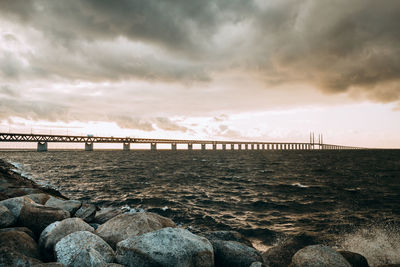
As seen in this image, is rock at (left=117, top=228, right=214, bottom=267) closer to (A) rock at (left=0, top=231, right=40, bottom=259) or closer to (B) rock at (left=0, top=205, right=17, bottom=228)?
(A) rock at (left=0, top=231, right=40, bottom=259)

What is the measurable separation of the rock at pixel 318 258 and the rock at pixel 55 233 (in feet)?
19.9

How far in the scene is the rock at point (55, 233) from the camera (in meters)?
5.44

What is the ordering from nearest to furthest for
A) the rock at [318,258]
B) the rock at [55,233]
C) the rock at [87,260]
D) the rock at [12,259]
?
1. the rock at [12,259]
2. the rock at [87,260]
3. the rock at [318,258]
4. the rock at [55,233]

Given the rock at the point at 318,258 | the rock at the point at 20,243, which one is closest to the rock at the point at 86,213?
the rock at the point at 20,243

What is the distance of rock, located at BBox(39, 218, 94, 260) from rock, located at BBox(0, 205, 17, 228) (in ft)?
3.96

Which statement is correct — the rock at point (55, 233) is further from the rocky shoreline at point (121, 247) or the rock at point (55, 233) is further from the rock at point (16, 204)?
the rock at point (16, 204)

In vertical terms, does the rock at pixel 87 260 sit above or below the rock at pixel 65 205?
above

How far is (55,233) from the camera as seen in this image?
573cm

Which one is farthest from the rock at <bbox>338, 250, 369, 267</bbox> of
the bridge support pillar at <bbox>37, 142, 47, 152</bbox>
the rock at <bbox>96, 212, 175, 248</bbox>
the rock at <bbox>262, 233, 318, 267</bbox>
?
the bridge support pillar at <bbox>37, 142, 47, 152</bbox>

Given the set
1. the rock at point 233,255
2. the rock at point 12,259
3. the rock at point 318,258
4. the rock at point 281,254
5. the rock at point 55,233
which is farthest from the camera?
the rock at point 281,254

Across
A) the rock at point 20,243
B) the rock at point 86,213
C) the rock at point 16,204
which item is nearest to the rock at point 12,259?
the rock at point 20,243

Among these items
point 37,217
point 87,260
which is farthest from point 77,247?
point 37,217

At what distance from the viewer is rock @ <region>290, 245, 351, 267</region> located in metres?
5.25

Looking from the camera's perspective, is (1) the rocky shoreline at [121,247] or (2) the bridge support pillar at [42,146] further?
(2) the bridge support pillar at [42,146]
